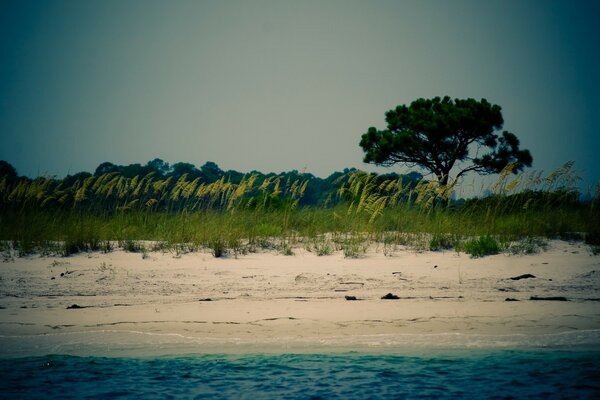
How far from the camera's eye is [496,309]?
5.33 meters

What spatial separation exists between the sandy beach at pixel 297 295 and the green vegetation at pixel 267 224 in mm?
352

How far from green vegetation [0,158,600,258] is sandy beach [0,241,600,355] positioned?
35 cm

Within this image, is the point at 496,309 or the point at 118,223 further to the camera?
the point at 118,223

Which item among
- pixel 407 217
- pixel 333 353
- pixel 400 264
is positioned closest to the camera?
pixel 333 353

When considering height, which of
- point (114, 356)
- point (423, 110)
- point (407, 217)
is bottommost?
point (114, 356)

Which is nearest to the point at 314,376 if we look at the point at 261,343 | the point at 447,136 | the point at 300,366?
the point at 300,366

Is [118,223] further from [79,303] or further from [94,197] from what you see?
[79,303]

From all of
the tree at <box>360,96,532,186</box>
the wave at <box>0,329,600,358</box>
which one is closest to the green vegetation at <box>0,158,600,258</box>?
the wave at <box>0,329,600,358</box>

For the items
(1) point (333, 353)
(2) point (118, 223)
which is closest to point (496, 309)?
(1) point (333, 353)

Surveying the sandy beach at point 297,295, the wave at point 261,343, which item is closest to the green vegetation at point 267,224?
the sandy beach at point 297,295

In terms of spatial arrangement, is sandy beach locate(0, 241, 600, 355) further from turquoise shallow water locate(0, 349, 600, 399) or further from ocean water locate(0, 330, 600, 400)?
turquoise shallow water locate(0, 349, 600, 399)

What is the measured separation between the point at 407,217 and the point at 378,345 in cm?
591

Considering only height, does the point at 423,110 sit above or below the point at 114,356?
above

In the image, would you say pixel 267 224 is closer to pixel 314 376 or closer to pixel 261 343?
pixel 261 343
